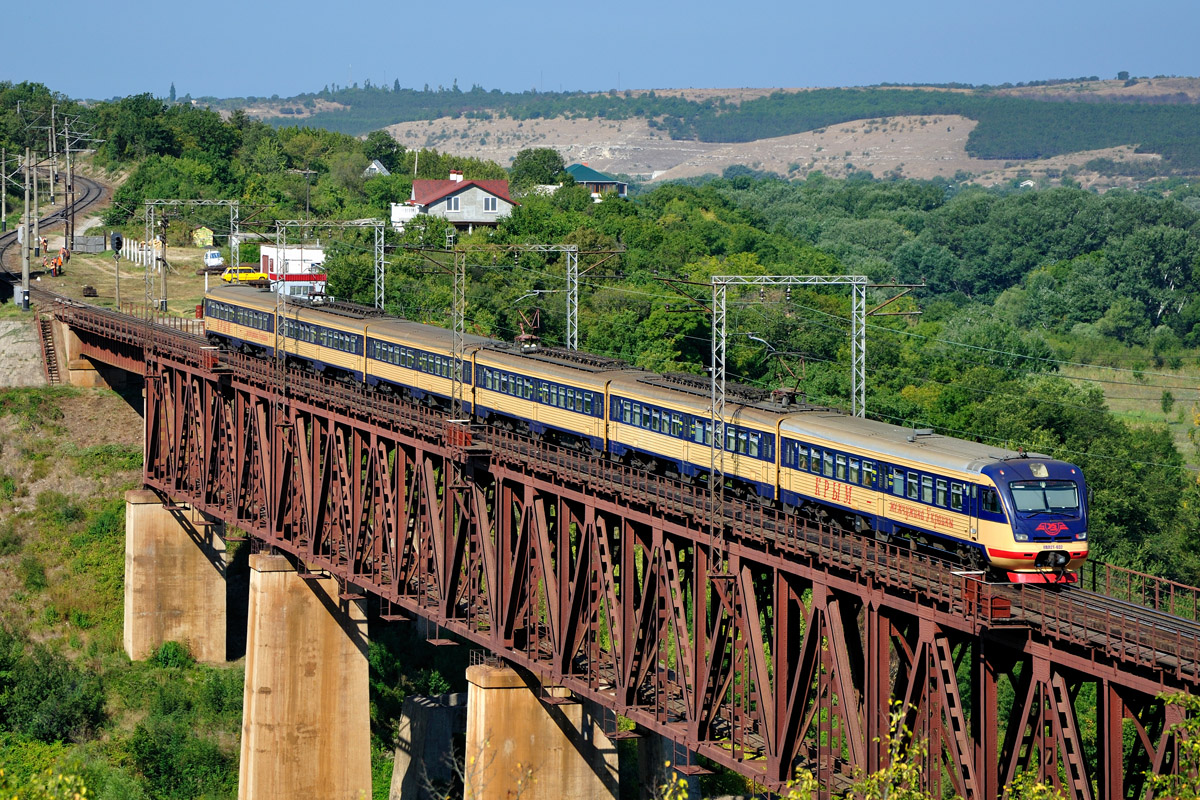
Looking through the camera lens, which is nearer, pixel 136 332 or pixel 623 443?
pixel 623 443

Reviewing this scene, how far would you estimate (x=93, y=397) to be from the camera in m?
90.8

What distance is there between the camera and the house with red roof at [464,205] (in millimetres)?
158750

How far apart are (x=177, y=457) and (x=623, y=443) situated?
3191 centimetres

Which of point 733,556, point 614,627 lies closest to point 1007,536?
point 733,556

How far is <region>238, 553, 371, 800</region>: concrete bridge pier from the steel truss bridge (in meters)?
1.80

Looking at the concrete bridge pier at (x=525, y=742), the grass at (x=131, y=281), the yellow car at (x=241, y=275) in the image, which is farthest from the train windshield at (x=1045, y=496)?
the grass at (x=131, y=281)

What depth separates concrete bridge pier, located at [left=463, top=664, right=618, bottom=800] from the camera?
48.6m

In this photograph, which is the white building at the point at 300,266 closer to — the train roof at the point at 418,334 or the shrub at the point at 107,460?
the shrub at the point at 107,460

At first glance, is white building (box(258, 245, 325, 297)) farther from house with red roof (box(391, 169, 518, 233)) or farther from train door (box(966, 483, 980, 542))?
train door (box(966, 483, 980, 542))

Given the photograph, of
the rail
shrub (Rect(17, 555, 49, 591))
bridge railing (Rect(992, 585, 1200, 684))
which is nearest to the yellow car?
shrub (Rect(17, 555, 49, 591))

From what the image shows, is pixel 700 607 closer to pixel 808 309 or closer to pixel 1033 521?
pixel 1033 521

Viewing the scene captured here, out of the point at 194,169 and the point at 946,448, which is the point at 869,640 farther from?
the point at 194,169

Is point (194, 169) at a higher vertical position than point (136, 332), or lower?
higher

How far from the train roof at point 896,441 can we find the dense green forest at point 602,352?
160 centimetres
